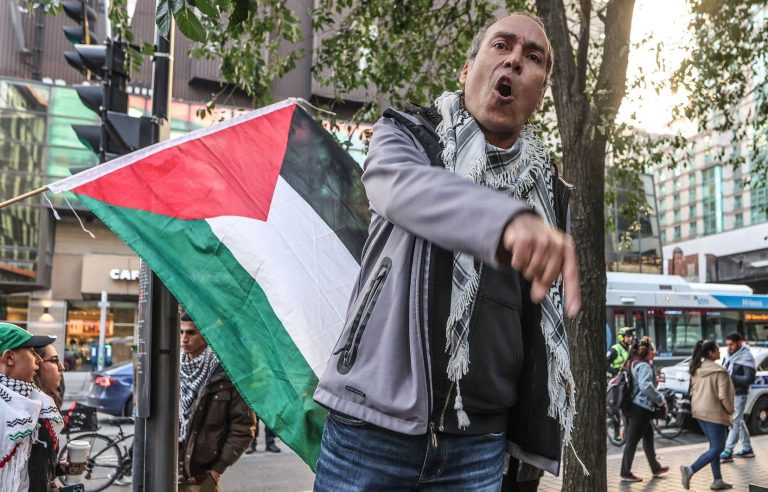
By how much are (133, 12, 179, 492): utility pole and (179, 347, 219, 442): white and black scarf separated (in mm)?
947

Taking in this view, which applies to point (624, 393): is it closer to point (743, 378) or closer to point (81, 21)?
point (743, 378)

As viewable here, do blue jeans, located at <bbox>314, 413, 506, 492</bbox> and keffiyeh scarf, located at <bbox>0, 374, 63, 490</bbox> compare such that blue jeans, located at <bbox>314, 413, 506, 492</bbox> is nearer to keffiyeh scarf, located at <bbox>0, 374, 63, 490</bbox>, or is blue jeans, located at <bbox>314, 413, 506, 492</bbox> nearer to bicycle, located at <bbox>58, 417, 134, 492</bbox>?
keffiyeh scarf, located at <bbox>0, 374, 63, 490</bbox>

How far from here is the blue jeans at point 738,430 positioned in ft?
35.6

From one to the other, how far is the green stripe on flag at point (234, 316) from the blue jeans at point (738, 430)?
406 inches

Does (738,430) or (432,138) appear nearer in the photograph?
(432,138)

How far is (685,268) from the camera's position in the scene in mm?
60125

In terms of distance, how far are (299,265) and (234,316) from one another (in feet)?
1.13

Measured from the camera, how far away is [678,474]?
9.65m

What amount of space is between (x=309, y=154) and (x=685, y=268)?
63.1 meters

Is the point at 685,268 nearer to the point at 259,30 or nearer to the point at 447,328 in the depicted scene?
the point at 259,30

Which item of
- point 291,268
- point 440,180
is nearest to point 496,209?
point 440,180

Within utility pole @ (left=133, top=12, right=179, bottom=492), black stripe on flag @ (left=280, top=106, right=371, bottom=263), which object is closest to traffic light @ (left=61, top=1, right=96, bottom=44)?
utility pole @ (left=133, top=12, right=179, bottom=492)

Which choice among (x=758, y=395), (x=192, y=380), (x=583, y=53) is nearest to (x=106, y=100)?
(x=192, y=380)

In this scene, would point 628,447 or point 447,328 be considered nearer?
point 447,328
